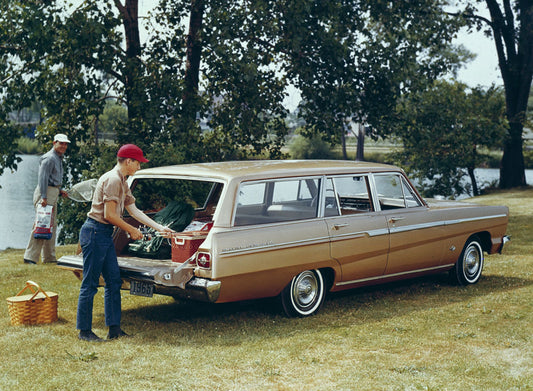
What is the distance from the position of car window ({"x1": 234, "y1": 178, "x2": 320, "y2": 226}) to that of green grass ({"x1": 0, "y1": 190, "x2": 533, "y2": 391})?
3.37 ft

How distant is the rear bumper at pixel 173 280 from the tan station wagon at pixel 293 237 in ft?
0.03

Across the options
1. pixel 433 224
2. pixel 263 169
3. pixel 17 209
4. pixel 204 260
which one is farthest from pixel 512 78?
pixel 204 260

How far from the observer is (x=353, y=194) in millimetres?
8117

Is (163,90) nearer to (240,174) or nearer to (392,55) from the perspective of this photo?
(392,55)

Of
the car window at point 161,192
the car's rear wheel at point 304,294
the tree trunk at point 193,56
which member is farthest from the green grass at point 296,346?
the tree trunk at point 193,56

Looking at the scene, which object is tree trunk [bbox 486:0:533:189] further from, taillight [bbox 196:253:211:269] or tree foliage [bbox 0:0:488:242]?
taillight [bbox 196:253:211:269]

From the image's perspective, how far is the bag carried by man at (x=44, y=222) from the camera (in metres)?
10.3

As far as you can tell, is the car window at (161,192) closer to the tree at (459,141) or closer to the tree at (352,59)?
the tree at (352,59)

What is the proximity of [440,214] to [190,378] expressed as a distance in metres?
4.47

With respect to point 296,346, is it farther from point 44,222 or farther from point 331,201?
point 44,222

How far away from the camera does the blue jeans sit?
6.43 m

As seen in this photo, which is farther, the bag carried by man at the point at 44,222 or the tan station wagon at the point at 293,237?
the bag carried by man at the point at 44,222

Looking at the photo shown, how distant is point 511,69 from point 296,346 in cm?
2560

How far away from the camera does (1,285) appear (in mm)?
9242
